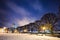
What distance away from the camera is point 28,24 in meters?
68.9

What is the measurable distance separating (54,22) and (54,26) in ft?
5.07

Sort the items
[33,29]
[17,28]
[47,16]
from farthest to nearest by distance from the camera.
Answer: [17,28], [33,29], [47,16]

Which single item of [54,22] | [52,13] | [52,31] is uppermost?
[52,13]

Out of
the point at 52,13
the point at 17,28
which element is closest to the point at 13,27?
the point at 17,28

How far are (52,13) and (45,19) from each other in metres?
4.13

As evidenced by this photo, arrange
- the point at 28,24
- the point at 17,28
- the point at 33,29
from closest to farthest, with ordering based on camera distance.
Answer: the point at 33,29 → the point at 28,24 → the point at 17,28

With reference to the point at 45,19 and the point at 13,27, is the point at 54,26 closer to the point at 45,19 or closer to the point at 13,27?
the point at 45,19

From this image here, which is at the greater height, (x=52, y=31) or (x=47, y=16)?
(x=47, y=16)

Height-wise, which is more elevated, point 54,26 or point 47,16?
point 47,16

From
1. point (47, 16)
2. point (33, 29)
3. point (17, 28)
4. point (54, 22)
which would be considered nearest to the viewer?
point (54, 22)

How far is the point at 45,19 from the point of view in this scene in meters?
42.0

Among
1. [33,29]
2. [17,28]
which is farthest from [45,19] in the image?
[17,28]

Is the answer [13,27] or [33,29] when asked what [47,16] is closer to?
[33,29]

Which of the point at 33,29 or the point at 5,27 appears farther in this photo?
the point at 5,27
